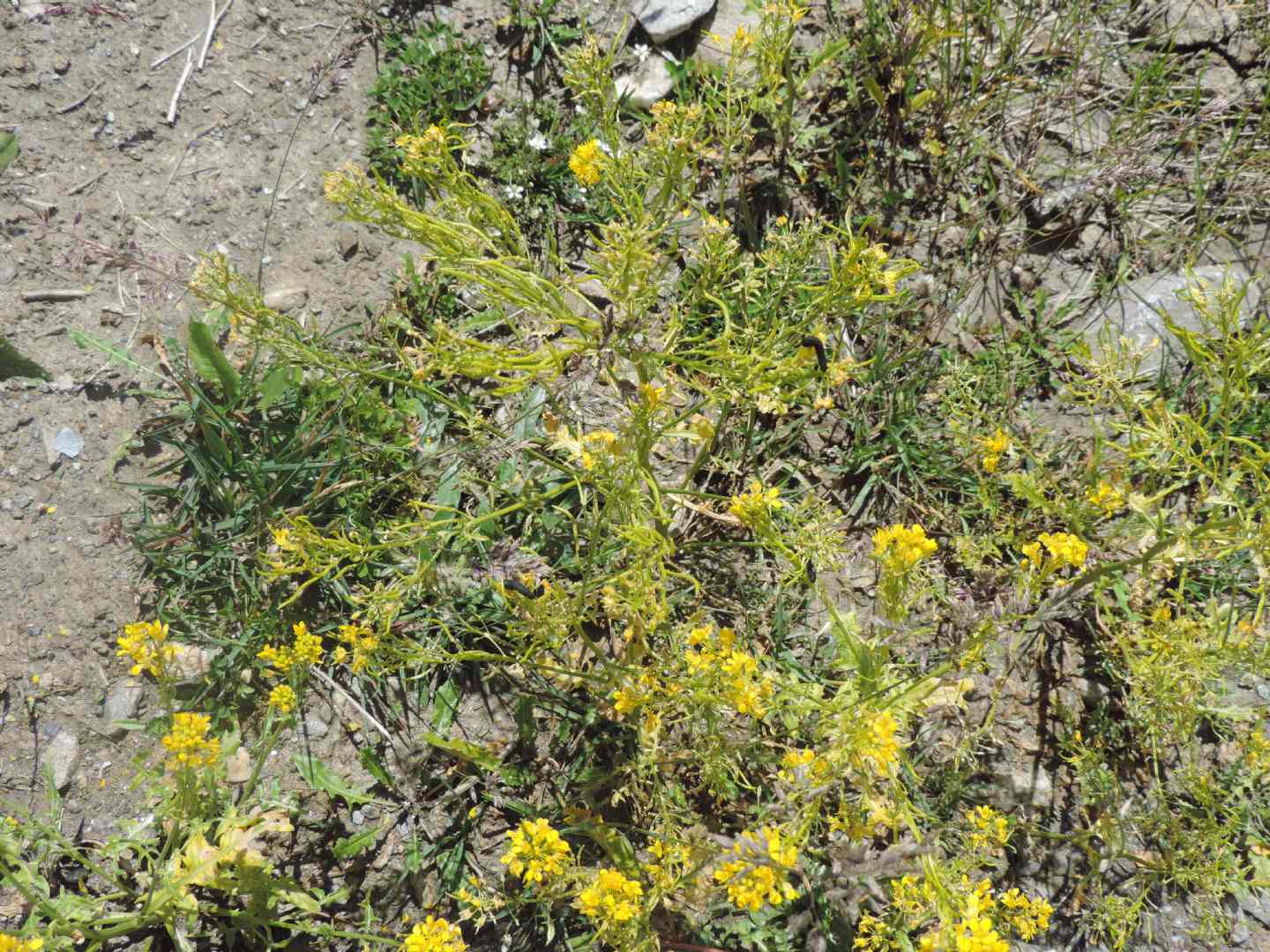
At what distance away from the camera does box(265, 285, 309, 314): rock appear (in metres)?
3.39

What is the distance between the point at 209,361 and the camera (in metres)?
3.13

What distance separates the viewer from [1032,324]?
355 cm

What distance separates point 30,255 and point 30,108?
567 millimetres

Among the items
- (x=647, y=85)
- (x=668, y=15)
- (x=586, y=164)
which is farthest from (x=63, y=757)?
(x=668, y=15)

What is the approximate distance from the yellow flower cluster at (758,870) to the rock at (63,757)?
7.39ft

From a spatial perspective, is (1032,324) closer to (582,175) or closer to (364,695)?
(582,175)

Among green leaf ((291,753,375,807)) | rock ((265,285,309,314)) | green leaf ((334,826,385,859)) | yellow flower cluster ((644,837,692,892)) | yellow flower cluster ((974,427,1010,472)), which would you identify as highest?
yellow flower cluster ((974,427,1010,472))

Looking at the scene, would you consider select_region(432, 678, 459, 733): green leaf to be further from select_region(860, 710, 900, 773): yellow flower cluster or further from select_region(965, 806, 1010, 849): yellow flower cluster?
select_region(965, 806, 1010, 849): yellow flower cluster

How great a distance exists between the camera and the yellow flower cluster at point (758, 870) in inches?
85.8

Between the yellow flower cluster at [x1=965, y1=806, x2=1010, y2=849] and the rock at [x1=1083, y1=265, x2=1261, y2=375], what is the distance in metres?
1.76

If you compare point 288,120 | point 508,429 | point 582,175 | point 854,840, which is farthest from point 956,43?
point 854,840

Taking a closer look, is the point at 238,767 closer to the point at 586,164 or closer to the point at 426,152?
the point at 426,152

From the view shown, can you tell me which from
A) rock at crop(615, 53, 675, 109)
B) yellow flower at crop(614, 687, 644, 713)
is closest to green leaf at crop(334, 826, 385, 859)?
yellow flower at crop(614, 687, 644, 713)

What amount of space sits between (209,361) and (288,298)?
0.42 meters
